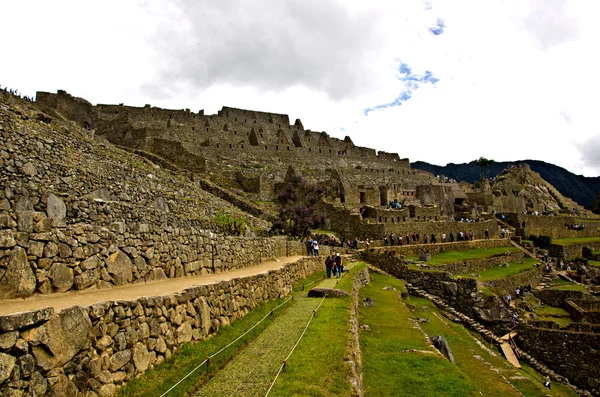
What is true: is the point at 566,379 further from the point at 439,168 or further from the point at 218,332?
the point at 439,168

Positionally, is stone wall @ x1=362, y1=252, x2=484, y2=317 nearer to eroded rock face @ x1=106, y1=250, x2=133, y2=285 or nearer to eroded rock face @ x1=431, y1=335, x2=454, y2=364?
eroded rock face @ x1=431, y1=335, x2=454, y2=364

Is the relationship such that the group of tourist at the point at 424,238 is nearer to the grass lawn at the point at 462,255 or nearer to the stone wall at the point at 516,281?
the grass lawn at the point at 462,255

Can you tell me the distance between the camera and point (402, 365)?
380 inches

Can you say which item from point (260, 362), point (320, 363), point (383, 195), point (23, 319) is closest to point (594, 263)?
point (383, 195)

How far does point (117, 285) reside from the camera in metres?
7.12

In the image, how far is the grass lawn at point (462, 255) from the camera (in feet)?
97.0

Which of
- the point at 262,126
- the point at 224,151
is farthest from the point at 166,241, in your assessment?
the point at 262,126

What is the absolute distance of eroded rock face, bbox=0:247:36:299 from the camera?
513 centimetres

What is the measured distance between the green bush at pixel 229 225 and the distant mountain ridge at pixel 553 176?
323 feet

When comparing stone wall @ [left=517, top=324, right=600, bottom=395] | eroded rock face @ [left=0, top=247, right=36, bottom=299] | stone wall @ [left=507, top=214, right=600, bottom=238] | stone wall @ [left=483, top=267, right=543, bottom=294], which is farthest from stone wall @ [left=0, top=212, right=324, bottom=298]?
stone wall @ [left=507, top=214, right=600, bottom=238]

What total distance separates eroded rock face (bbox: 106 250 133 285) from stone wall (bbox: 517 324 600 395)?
19.0 m

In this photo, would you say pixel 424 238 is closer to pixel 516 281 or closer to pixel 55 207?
pixel 516 281

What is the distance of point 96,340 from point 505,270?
31636 millimetres

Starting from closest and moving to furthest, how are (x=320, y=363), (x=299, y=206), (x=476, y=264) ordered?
(x=320, y=363) < (x=299, y=206) < (x=476, y=264)
